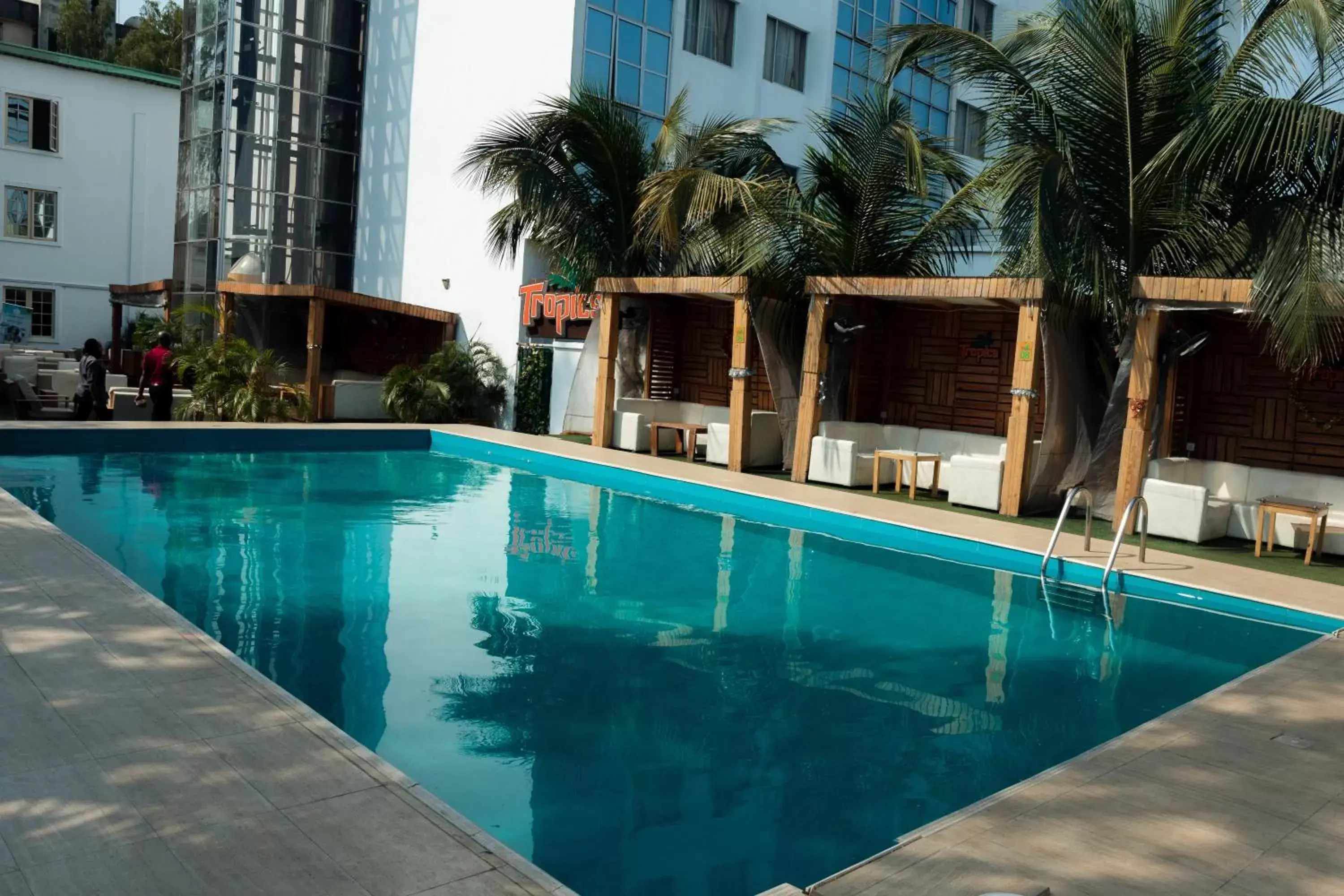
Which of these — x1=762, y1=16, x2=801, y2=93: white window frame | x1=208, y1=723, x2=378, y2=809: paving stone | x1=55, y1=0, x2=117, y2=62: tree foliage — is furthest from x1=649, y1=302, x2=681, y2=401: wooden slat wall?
x1=55, y1=0, x2=117, y2=62: tree foliage

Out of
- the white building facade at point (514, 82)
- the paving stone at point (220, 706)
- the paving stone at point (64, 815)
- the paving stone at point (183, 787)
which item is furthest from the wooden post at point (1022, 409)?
the paving stone at point (64, 815)

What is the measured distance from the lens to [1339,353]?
38.0 feet

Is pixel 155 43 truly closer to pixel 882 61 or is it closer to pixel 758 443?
pixel 882 61

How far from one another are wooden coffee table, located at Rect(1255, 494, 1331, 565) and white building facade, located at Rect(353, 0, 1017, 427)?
1149cm

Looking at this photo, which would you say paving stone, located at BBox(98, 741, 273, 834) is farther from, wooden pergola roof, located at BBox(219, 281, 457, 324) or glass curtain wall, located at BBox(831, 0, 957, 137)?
glass curtain wall, located at BBox(831, 0, 957, 137)

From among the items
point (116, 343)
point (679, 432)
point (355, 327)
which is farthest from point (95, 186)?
point (679, 432)

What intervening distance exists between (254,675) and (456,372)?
14705 mm

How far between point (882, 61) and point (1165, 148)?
45.1ft

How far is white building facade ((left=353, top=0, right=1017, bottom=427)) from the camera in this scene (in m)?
20.4

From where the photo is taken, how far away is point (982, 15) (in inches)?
1121

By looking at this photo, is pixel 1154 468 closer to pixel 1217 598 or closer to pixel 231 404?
pixel 1217 598

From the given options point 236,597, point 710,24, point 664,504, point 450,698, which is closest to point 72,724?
point 450,698

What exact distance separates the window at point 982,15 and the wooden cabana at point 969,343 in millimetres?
16250

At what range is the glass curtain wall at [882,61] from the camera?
2470cm
